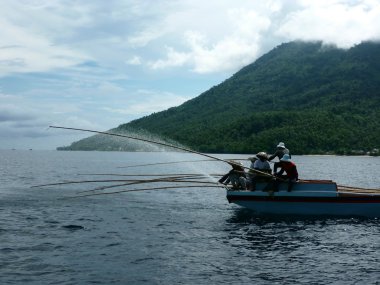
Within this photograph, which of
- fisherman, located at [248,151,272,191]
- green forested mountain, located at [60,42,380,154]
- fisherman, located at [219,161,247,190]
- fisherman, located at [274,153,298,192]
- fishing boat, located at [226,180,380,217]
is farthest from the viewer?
green forested mountain, located at [60,42,380,154]

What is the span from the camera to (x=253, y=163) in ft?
78.8

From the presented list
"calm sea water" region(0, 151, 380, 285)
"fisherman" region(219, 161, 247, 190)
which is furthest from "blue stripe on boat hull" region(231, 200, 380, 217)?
"fisherman" region(219, 161, 247, 190)

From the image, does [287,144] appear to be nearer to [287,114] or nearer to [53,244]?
[287,114]

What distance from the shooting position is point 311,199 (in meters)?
23.2

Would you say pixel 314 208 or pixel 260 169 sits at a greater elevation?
pixel 260 169

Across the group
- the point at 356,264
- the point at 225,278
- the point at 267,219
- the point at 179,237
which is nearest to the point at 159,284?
the point at 225,278

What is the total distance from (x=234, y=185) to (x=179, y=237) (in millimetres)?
6172

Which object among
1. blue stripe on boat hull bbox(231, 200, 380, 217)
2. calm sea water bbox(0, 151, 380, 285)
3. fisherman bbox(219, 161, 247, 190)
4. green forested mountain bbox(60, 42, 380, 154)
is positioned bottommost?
calm sea water bbox(0, 151, 380, 285)

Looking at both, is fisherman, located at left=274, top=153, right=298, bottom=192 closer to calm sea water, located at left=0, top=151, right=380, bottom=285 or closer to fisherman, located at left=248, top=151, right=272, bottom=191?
fisherman, located at left=248, top=151, right=272, bottom=191

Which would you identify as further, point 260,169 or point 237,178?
point 237,178

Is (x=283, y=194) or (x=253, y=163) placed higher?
(x=253, y=163)

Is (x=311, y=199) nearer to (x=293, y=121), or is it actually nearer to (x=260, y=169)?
(x=260, y=169)

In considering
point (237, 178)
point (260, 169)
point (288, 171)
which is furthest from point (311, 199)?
point (237, 178)

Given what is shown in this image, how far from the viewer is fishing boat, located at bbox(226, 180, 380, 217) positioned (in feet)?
75.2
